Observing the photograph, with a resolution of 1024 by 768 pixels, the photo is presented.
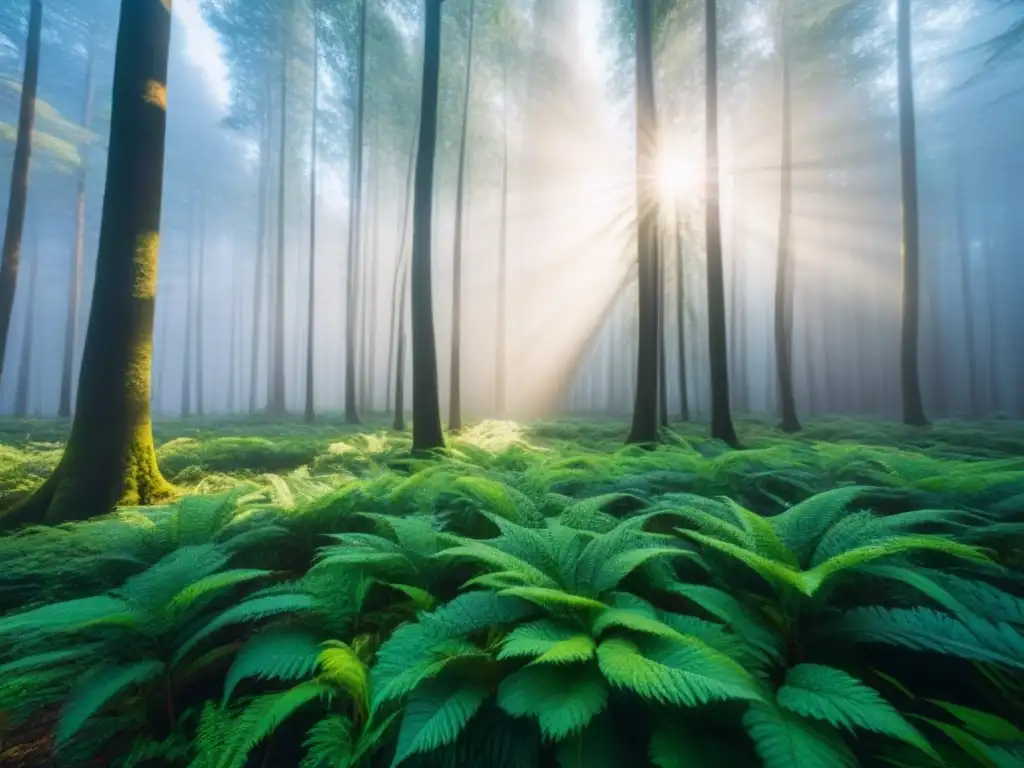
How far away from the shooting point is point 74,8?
20719 mm

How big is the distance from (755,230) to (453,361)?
63.1ft

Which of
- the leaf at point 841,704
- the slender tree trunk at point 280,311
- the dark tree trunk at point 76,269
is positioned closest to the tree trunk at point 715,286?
the leaf at point 841,704

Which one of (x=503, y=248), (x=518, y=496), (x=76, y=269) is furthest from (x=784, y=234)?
(x=76, y=269)

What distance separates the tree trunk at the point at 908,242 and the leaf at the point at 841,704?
12259 millimetres

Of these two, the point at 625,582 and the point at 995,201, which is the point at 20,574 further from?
the point at 995,201

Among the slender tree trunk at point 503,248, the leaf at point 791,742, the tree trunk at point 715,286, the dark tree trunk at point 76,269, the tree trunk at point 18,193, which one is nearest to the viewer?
the leaf at point 791,742

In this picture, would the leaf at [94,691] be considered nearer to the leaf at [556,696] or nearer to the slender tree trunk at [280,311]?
the leaf at [556,696]

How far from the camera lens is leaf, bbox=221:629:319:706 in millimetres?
1523

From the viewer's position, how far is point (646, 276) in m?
7.54

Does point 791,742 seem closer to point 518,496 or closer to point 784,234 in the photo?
point 518,496

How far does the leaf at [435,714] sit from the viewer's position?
44.1 inches

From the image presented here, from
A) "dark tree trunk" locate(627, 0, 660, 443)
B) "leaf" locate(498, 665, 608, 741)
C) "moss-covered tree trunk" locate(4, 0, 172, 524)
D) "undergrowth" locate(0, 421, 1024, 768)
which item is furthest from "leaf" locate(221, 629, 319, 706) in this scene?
"dark tree trunk" locate(627, 0, 660, 443)

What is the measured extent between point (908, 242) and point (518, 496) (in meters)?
12.7

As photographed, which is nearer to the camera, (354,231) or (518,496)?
(518,496)
